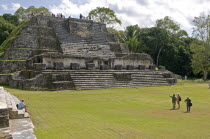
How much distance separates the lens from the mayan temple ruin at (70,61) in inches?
707

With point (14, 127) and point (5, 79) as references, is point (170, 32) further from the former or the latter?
point (14, 127)

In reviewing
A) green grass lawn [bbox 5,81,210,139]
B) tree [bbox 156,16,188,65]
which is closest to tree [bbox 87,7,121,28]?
tree [bbox 156,16,188,65]

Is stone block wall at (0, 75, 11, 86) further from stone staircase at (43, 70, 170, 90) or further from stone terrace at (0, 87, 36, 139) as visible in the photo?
stone terrace at (0, 87, 36, 139)

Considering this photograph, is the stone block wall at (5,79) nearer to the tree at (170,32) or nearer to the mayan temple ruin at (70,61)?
the mayan temple ruin at (70,61)

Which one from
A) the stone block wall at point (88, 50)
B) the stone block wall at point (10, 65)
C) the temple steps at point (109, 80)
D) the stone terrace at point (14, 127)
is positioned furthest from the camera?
the stone block wall at point (88, 50)

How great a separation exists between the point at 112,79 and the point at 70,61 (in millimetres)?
4220

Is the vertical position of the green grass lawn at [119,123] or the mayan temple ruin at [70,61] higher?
the mayan temple ruin at [70,61]

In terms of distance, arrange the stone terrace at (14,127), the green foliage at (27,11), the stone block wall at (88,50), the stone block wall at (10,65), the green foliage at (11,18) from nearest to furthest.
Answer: the stone terrace at (14,127)
the stone block wall at (10,65)
the stone block wall at (88,50)
the green foliage at (11,18)
the green foliage at (27,11)

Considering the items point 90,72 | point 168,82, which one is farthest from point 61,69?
point 168,82

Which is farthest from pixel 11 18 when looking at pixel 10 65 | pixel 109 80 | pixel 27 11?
pixel 109 80

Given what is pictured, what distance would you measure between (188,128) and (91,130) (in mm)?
2897

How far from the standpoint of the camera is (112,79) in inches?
787

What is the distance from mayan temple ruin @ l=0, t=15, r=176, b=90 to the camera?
18.0 metres

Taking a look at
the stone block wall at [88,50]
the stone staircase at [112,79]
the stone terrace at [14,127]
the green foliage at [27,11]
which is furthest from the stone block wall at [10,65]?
the green foliage at [27,11]
